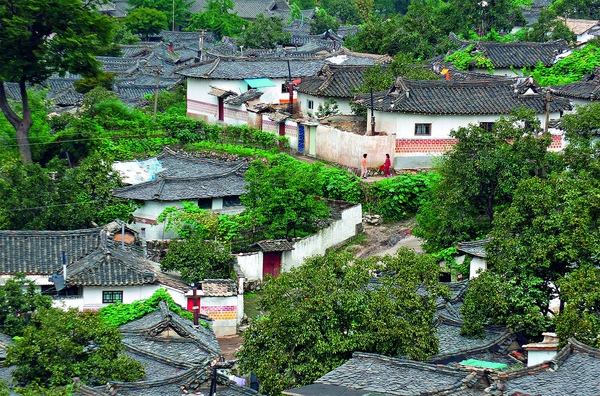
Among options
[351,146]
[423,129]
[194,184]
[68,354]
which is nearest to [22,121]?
[194,184]

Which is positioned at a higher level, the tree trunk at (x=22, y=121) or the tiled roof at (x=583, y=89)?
the tiled roof at (x=583, y=89)

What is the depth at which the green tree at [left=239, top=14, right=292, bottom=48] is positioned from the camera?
72562 millimetres

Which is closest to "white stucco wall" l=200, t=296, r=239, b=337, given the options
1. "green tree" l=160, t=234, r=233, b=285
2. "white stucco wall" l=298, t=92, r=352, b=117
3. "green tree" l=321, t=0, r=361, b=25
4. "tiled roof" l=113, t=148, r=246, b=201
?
"green tree" l=160, t=234, r=233, b=285

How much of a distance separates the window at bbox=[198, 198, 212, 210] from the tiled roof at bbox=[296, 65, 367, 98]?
9.40m

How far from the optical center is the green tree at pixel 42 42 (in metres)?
40.0

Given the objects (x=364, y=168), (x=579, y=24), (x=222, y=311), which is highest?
(x=579, y=24)

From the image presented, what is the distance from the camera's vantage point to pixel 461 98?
132 ft

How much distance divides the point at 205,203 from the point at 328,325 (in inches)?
606

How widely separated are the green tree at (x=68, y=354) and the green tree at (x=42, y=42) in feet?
65.6

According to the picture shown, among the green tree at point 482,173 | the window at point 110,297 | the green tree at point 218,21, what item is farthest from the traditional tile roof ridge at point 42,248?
the green tree at point 218,21

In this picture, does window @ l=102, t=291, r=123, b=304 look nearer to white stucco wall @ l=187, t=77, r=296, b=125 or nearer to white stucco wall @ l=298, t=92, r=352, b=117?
white stucco wall @ l=298, t=92, r=352, b=117

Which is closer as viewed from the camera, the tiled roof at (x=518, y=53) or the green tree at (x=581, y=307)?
the green tree at (x=581, y=307)

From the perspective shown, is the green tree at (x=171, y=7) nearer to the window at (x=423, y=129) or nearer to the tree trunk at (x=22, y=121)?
the tree trunk at (x=22, y=121)

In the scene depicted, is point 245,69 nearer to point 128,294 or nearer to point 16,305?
point 128,294
